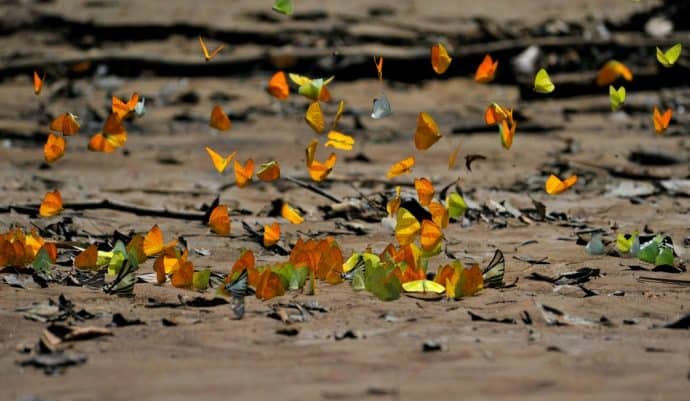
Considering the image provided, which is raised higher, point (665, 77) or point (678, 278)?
point (665, 77)

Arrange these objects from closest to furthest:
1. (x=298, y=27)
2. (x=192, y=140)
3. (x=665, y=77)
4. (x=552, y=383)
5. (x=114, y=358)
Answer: (x=552, y=383) < (x=114, y=358) < (x=192, y=140) < (x=665, y=77) < (x=298, y=27)

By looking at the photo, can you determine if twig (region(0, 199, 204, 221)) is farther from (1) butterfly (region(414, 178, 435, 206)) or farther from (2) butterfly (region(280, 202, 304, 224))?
(1) butterfly (region(414, 178, 435, 206))

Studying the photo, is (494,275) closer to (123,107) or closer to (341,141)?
(341,141)

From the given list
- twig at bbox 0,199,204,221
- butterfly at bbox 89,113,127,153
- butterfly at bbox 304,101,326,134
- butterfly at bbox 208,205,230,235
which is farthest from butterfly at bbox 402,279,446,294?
twig at bbox 0,199,204,221

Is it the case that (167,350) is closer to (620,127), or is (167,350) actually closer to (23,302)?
(23,302)

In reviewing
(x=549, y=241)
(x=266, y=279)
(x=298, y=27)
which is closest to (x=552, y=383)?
(x=266, y=279)

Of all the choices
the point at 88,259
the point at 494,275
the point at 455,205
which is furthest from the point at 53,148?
the point at 494,275

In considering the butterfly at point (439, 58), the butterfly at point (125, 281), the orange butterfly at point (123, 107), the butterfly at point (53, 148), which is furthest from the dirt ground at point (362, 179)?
the butterfly at point (439, 58)
